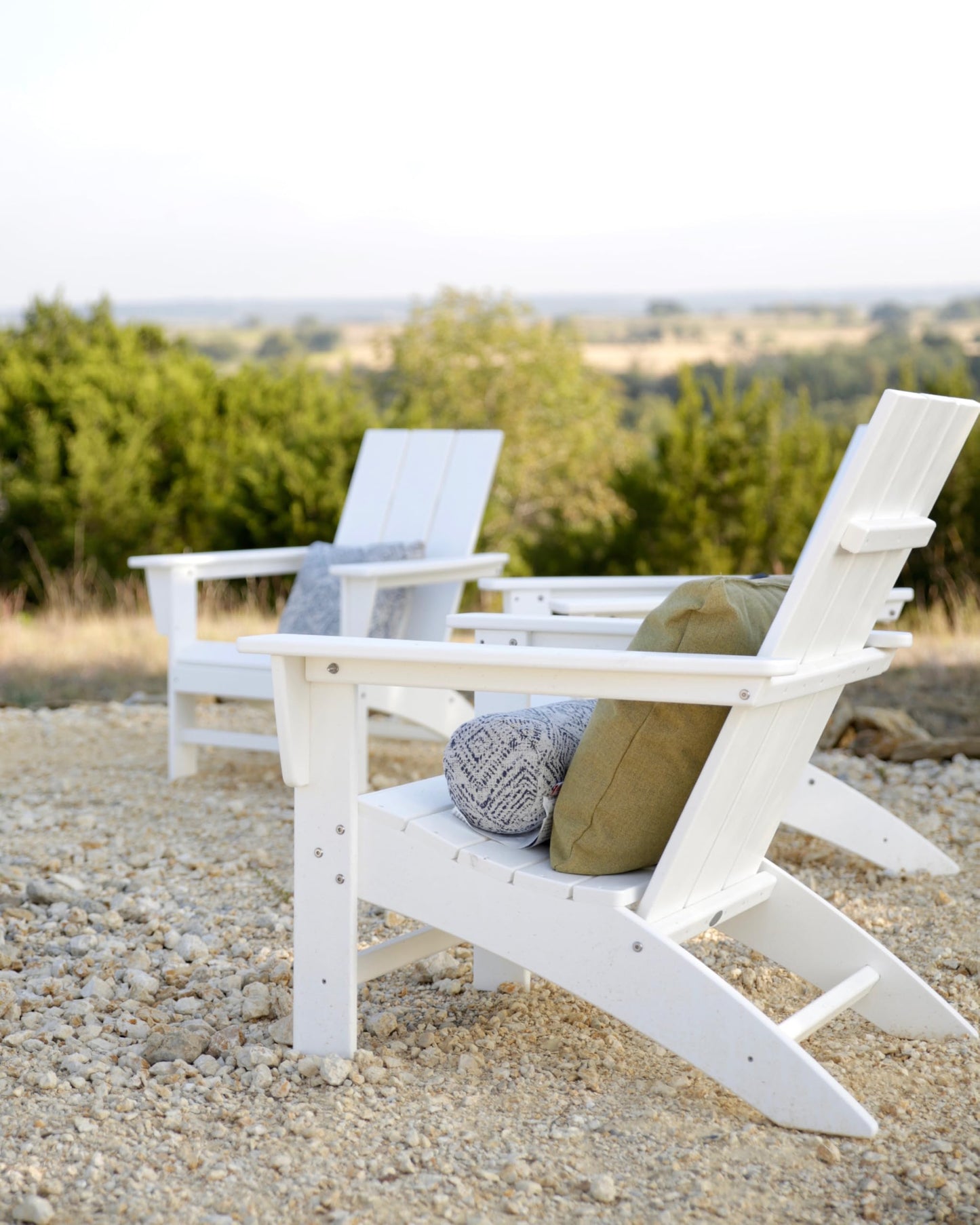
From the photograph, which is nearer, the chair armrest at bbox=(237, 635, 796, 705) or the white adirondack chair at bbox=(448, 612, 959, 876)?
the chair armrest at bbox=(237, 635, 796, 705)

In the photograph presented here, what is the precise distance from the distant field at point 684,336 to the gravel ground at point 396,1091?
22.1m

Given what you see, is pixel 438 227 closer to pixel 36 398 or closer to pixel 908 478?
pixel 36 398

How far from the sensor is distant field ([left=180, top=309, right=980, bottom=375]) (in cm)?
2541

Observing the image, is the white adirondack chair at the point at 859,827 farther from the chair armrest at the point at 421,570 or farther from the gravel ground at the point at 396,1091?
the chair armrest at the point at 421,570

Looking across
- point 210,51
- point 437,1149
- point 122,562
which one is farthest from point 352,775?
point 210,51

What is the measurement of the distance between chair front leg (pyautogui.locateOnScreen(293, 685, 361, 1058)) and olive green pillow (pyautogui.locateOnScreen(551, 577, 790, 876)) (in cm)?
29

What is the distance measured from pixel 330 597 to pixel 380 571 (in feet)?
1.51

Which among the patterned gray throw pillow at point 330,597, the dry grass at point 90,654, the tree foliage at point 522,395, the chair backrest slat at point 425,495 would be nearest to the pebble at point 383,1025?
the patterned gray throw pillow at point 330,597

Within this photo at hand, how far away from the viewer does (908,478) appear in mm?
1558

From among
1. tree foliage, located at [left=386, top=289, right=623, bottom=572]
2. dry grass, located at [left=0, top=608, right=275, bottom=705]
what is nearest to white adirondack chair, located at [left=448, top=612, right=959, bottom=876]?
dry grass, located at [left=0, top=608, right=275, bottom=705]

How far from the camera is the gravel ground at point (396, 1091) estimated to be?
1.34m

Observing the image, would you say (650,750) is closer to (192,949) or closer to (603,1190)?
(603,1190)

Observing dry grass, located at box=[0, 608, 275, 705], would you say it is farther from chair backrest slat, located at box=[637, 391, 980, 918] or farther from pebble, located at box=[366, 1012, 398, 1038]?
chair backrest slat, located at box=[637, 391, 980, 918]

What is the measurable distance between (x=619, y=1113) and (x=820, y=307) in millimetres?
32755
